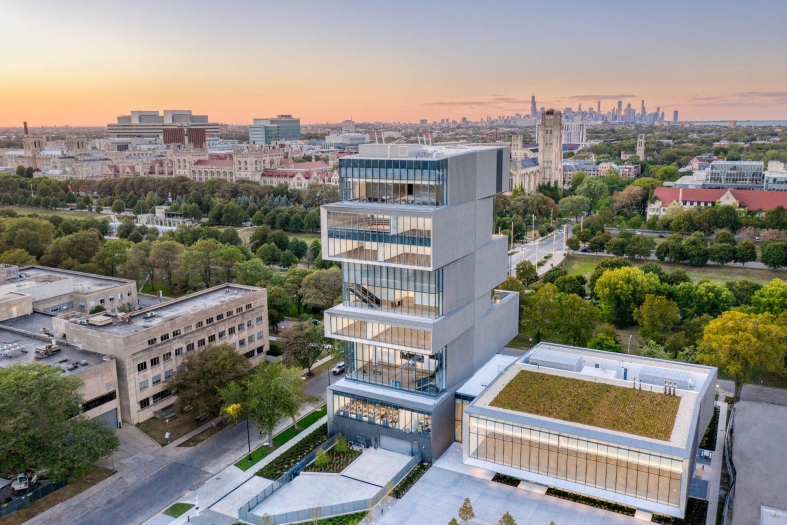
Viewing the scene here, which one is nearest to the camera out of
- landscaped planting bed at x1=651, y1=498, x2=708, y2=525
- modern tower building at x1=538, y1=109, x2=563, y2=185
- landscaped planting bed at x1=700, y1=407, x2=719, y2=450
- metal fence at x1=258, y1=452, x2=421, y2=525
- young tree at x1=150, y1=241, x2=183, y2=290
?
landscaped planting bed at x1=651, y1=498, x2=708, y2=525

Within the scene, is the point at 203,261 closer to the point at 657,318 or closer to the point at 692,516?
the point at 657,318

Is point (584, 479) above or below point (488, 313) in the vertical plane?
below

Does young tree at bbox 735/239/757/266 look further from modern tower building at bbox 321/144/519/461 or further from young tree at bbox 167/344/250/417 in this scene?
young tree at bbox 167/344/250/417

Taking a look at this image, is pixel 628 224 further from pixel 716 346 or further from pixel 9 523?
pixel 9 523

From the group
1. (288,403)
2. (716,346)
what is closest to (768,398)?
(716,346)

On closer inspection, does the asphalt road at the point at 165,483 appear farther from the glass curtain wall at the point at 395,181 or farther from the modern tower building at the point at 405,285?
the glass curtain wall at the point at 395,181

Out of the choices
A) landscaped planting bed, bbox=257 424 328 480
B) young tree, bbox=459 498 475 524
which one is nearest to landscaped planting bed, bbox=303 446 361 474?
landscaped planting bed, bbox=257 424 328 480
